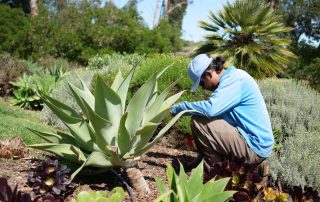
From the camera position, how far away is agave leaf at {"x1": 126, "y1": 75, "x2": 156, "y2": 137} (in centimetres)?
379

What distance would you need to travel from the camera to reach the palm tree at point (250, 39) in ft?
35.6

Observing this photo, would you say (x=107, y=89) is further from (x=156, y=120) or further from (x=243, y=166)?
(x=243, y=166)

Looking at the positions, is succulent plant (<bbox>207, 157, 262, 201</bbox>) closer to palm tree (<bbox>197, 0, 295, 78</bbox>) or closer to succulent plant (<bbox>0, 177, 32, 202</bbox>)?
succulent plant (<bbox>0, 177, 32, 202</bbox>)

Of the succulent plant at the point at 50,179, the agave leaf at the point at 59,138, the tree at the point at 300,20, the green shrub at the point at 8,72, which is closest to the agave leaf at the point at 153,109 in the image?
the agave leaf at the point at 59,138

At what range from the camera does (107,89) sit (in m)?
3.57

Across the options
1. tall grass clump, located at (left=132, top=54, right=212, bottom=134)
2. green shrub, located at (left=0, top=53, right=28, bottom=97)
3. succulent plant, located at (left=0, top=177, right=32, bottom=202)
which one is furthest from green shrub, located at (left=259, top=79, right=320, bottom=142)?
green shrub, located at (left=0, top=53, right=28, bottom=97)

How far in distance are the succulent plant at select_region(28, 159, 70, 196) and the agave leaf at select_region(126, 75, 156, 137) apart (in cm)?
63

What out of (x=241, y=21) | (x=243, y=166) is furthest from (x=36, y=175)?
(x=241, y=21)

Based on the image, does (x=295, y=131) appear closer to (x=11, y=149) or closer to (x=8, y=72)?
(x=11, y=149)

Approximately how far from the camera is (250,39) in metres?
11.4

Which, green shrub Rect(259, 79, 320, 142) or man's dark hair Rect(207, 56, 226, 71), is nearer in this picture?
man's dark hair Rect(207, 56, 226, 71)

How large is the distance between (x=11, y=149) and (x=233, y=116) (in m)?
2.13

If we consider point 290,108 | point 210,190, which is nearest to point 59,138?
point 210,190

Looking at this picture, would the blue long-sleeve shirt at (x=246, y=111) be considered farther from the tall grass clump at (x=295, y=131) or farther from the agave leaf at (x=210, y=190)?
the agave leaf at (x=210, y=190)
